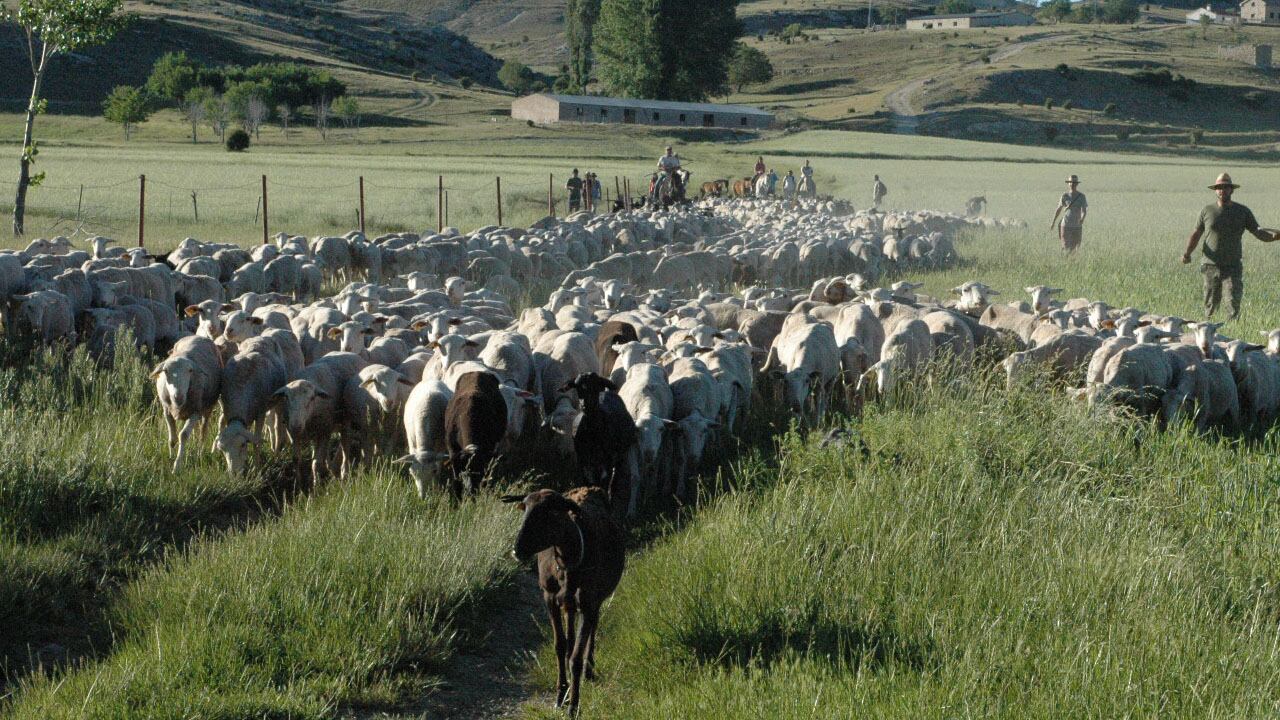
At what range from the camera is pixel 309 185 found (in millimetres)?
43594

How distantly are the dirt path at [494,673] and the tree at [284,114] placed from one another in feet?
285

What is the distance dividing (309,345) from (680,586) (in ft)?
23.1

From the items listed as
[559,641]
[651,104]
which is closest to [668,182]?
[559,641]

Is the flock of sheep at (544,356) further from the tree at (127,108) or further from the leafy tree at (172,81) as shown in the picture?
the leafy tree at (172,81)

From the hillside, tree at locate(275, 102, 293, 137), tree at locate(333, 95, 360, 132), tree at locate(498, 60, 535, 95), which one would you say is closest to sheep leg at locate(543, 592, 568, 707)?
the hillside

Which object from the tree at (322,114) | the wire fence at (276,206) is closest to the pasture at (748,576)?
the wire fence at (276,206)

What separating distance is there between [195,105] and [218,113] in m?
1.58

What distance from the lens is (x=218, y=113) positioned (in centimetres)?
8338

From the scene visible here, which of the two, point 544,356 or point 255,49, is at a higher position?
point 255,49

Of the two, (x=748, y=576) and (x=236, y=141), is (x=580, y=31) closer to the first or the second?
(x=236, y=141)

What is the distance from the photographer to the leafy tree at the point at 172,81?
93.4 metres

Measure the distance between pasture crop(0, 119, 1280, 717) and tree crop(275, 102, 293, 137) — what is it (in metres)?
85.1

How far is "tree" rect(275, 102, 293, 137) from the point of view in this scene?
9139 cm

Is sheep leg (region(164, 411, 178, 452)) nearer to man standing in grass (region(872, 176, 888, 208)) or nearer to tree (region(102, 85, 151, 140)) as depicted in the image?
man standing in grass (region(872, 176, 888, 208))
